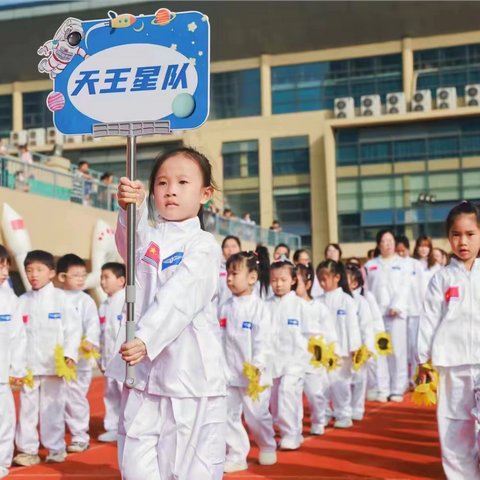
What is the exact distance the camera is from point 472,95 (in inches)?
1147

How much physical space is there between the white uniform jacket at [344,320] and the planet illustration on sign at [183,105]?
575 cm

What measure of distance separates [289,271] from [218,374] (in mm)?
4045

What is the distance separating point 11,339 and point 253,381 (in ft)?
6.21

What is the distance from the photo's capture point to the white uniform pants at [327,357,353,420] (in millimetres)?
8398

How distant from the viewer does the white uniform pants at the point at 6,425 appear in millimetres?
6180

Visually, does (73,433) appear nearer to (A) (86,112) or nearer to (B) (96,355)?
(B) (96,355)

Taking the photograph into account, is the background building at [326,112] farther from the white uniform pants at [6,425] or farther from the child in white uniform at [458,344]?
the child in white uniform at [458,344]

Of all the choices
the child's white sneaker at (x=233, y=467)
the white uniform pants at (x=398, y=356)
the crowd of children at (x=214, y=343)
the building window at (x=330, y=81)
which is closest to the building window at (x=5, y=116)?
the building window at (x=330, y=81)

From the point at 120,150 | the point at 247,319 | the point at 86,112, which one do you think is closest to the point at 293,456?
the point at 247,319

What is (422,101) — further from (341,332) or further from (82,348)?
(82,348)

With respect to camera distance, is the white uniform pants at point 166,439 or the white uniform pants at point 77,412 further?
the white uniform pants at point 77,412

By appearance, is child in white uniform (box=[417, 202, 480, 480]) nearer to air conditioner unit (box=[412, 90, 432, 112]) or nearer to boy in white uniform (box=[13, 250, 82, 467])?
boy in white uniform (box=[13, 250, 82, 467])

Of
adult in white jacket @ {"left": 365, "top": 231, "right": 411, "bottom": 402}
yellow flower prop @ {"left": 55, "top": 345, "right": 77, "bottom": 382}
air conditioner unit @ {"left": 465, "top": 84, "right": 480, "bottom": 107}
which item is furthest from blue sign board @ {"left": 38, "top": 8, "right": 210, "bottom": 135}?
air conditioner unit @ {"left": 465, "top": 84, "right": 480, "bottom": 107}

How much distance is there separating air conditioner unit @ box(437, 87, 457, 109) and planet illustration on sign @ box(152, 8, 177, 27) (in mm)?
27417
